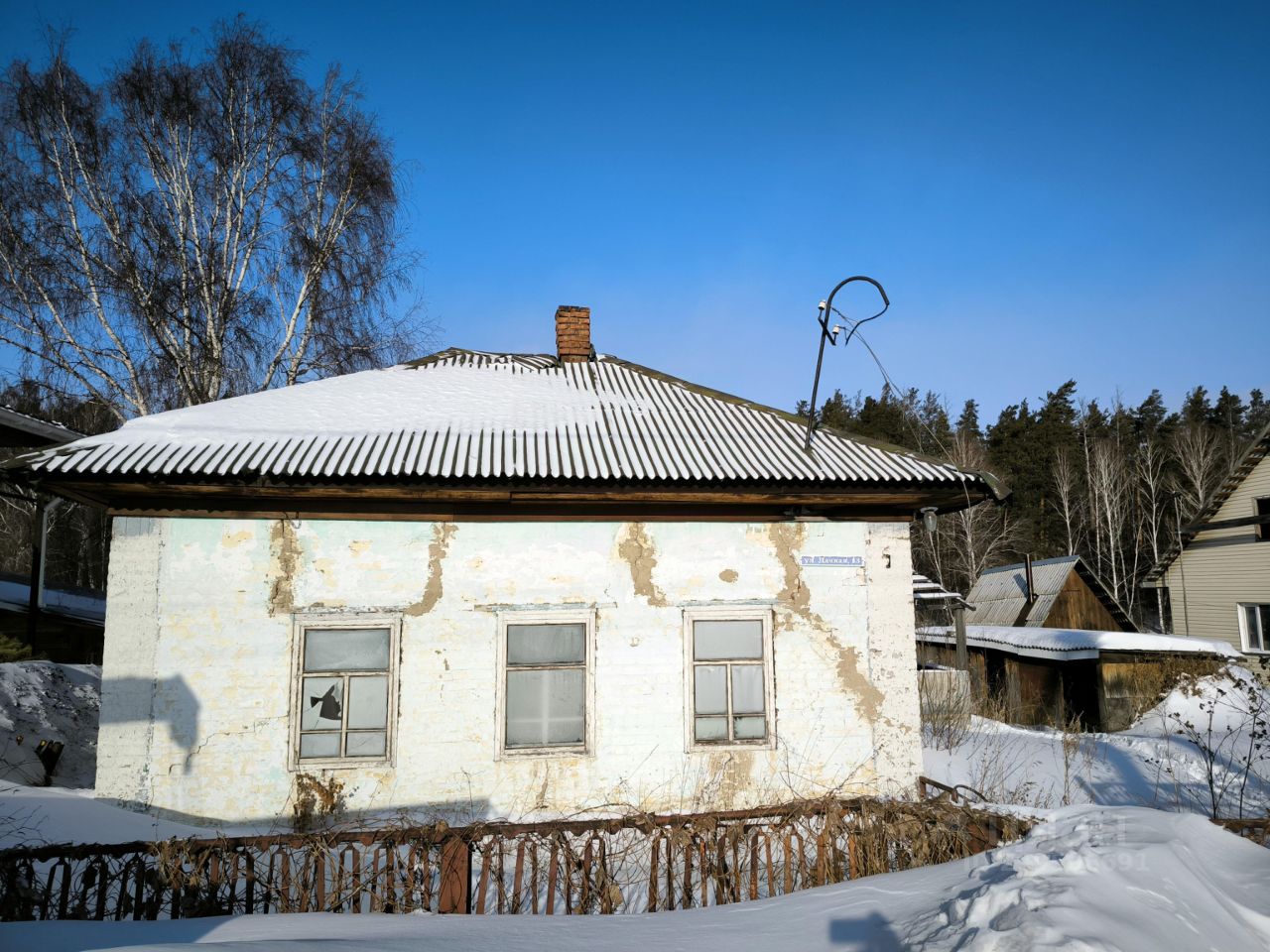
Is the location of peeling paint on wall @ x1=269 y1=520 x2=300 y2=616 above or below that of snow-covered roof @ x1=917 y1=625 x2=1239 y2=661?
above

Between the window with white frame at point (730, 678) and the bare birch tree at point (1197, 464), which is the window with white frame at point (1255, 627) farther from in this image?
the window with white frame at point (730, 678)

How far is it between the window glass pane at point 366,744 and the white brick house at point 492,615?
2cm

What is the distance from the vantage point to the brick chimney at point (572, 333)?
10.6 m

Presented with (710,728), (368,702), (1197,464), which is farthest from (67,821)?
(1197,464)

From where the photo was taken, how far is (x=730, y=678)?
7195 millimetres

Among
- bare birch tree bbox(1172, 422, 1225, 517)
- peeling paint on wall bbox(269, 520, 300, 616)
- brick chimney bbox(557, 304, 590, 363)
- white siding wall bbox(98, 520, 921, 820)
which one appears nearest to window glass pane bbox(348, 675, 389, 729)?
white siding wall bbox(98, 520, 921, 820)

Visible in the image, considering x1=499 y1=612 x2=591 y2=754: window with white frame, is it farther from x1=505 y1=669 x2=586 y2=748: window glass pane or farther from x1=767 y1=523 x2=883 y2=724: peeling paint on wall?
x1=767 y1=523 x2=883 y2=724: peeling paint on wall

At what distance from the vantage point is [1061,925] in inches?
104

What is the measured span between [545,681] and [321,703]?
2.13 meters

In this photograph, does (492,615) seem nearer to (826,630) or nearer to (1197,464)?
(826,630)

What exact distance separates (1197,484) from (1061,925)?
36624 millimetres

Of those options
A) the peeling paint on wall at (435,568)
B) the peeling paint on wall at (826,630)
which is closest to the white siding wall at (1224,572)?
the peeling paint on wall at (826,630)

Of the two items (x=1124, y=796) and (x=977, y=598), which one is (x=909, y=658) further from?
(x=977, y=598)

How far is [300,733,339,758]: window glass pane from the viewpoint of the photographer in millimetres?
6609
